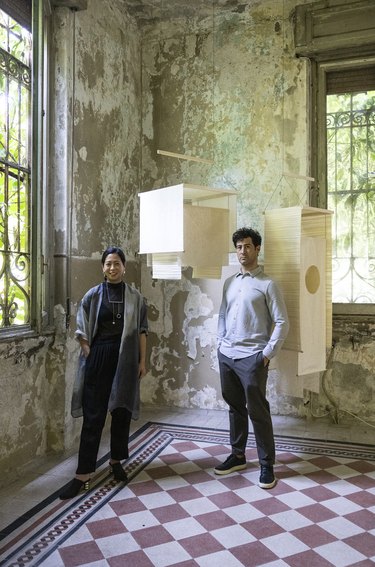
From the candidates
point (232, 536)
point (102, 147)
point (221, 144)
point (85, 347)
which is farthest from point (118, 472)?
point (221, 144)

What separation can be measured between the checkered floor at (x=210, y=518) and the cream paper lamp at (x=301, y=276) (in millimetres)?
670

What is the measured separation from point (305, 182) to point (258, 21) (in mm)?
1442

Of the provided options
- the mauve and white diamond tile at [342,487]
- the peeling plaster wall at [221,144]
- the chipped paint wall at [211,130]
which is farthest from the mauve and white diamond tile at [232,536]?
the chipped paint wall at [211,130]

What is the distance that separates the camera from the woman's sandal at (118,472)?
291 centimetres

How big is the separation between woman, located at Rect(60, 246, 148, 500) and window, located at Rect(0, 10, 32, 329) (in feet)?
1.62

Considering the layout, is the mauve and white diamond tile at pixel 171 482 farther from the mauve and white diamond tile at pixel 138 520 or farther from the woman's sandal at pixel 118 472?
the mauve and white diamond tile at pixel 138 520

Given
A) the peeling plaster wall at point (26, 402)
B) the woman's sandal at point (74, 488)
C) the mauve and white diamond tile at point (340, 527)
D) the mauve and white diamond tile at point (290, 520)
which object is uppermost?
the peeling plaster wall at point (26, 402)

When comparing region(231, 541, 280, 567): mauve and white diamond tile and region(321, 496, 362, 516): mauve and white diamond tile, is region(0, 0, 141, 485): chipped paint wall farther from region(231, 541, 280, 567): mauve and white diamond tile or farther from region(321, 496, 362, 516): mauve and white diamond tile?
region(321, 496, 362, 516): mauve and white diamond tile

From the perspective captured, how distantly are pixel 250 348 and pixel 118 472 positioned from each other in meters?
1.06

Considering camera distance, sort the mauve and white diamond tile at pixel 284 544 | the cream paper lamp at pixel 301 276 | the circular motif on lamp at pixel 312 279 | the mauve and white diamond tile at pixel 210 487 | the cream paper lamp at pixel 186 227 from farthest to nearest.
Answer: the circular motif on lamp at pixel 312 279 < the cream paper lamp at pixel 301 276 < the cream paper lamp at pixel 186 227 < the mauve and white diamond tile at pixel 210 487 < the mauve and white diamond tile at pixel 284 544

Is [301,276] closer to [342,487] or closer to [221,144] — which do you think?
[342,487]

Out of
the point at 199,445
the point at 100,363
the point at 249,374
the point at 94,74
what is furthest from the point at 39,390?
the point at 94,74

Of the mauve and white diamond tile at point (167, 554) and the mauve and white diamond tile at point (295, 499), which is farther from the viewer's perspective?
the mauve and white diamond tile at point (295, 499)

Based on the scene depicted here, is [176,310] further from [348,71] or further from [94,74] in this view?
[348,71]
